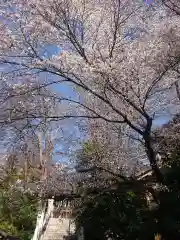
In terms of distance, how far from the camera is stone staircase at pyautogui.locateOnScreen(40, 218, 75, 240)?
39.8 feet

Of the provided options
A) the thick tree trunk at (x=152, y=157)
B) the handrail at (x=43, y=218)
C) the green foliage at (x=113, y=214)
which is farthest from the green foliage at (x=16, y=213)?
the thick tree trunk at (x=152, y=157)

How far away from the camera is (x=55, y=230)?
1240cm

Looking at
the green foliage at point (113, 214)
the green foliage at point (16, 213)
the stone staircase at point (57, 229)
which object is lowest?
the green foliage at point (113, 214)

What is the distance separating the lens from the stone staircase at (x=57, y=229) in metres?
12.1

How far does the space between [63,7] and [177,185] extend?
429cm

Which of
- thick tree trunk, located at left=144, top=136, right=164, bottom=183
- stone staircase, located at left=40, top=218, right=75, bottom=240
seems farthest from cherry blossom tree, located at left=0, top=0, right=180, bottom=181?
stone staircase, located at left=40, top=218, right=75, bottom=240

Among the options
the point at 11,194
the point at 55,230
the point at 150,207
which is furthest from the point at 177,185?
the point at 11,194

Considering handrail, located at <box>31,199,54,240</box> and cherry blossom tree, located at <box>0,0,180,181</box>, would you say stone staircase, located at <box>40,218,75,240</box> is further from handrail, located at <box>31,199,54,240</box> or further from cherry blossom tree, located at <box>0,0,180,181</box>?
cherry blossom tree, located at <box>0,0,180,181</box>

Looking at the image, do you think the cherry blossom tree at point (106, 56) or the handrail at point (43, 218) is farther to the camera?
the handrail at point (43, 218)

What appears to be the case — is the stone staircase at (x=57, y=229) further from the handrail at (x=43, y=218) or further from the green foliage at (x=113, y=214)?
the green foliage at (x=113, y=214)

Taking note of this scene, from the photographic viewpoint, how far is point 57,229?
12453 mm

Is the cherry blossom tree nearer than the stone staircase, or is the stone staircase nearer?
the cherry blossom tree

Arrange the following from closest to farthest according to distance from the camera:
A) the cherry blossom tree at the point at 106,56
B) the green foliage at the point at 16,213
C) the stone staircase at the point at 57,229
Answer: the cherry blossom tree at the point at 106,56 → the stone staircase at the point at 57,229 → the green foliage at the point at 16,213

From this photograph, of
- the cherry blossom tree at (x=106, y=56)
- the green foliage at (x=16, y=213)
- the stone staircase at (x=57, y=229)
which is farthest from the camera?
the green foliage at (x=16, y=213)
